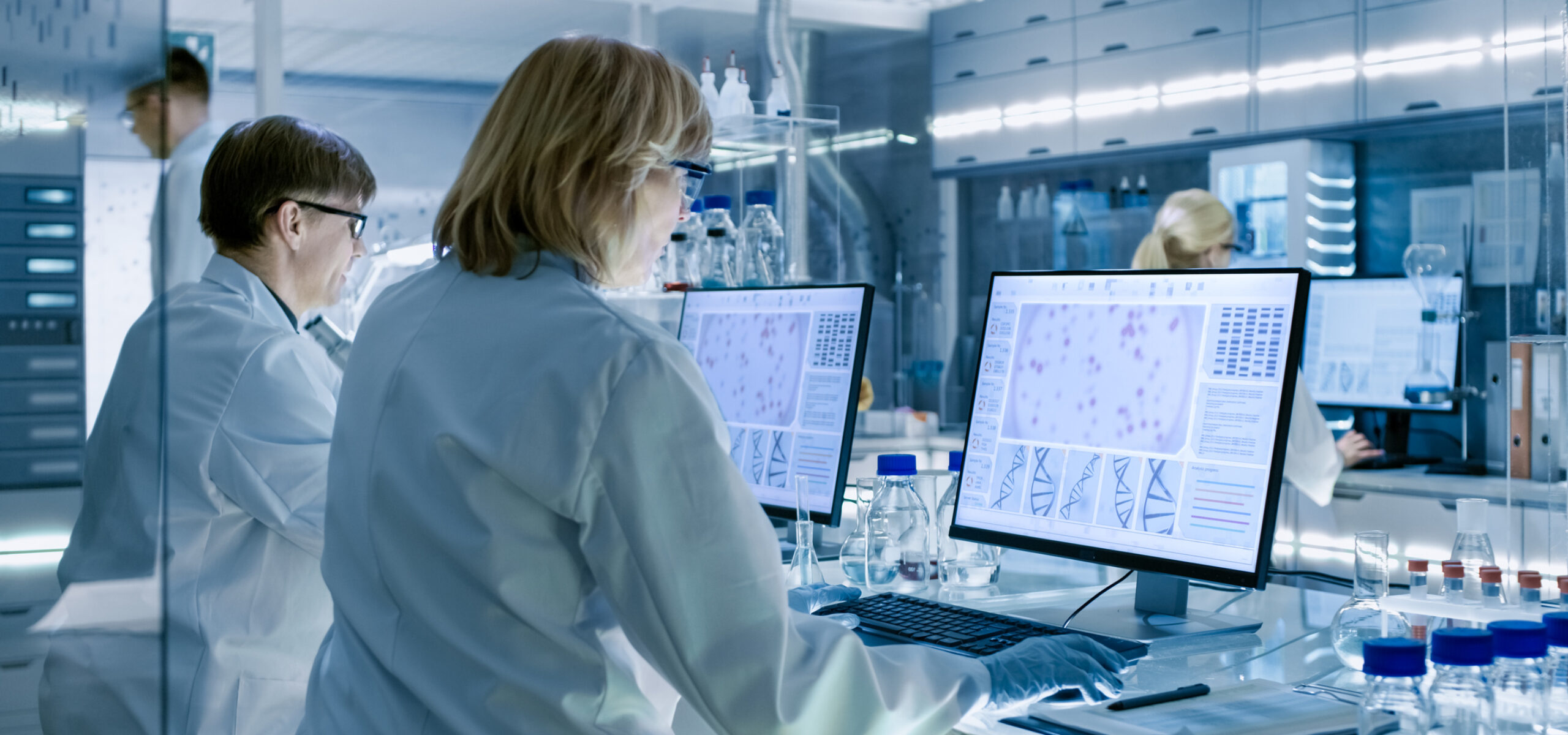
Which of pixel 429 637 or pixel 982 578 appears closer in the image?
pixel 429 637

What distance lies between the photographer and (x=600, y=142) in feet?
3.65

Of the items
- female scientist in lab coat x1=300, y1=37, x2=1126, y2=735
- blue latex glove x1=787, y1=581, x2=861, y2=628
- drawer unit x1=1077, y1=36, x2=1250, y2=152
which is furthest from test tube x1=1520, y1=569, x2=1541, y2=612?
drawer unit x1=1077, y1=36, x2=1250, y2=152

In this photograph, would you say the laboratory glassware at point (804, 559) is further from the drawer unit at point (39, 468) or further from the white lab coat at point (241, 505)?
the drawer unit at point (39, 468)

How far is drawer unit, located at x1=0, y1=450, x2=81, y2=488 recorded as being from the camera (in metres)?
1.22

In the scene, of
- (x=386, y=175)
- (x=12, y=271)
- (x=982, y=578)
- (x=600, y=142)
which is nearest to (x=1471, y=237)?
(x=982, y=578)

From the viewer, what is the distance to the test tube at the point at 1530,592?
4.28 feet

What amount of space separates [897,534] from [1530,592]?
0.88m

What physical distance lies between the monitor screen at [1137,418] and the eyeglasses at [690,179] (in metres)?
0.57

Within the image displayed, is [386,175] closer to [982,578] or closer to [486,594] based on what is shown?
[982,578]

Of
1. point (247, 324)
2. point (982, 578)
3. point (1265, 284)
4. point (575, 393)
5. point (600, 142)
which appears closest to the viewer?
point (575, 393)

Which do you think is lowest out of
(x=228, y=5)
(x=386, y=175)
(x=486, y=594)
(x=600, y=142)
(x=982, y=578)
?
(x=982, y=578)

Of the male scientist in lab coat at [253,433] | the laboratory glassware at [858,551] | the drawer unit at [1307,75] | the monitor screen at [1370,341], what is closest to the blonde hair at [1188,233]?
the monitor screen at [1370,341]

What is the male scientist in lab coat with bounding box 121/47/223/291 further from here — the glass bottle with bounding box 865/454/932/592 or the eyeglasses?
the glass bottle with bounding box 865/454/932/592

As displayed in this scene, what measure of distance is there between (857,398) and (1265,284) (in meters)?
0.65
